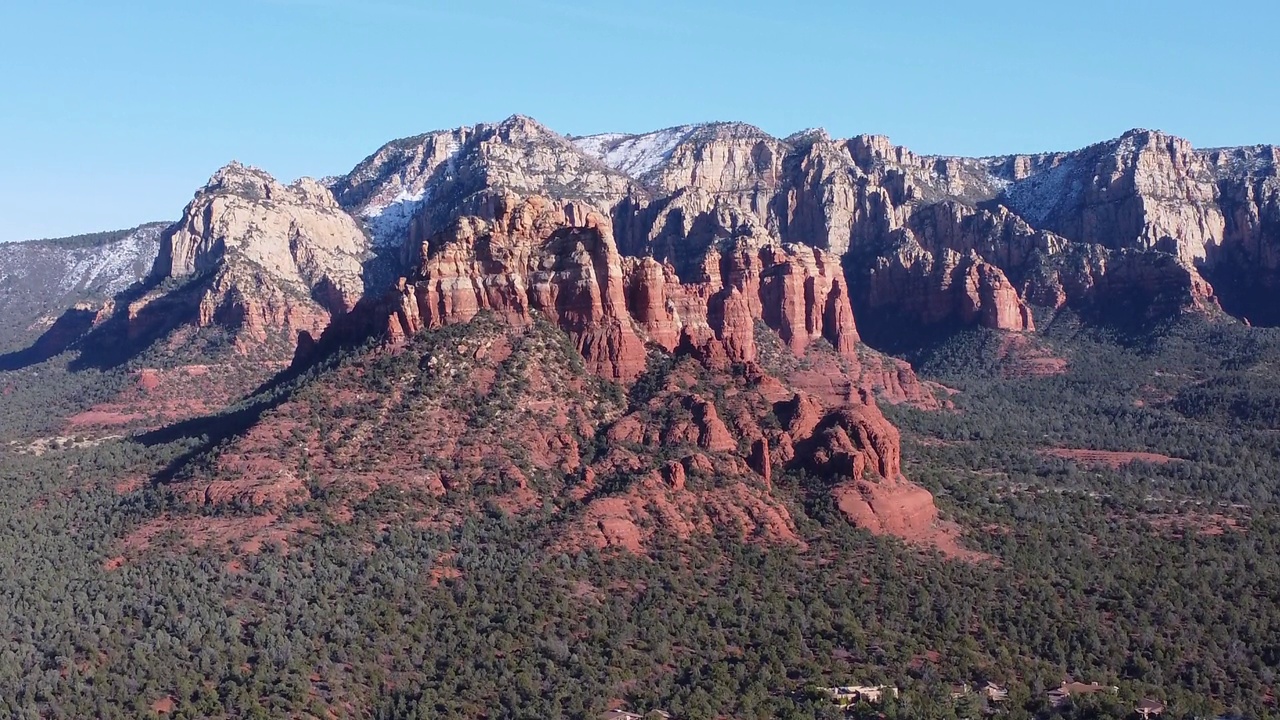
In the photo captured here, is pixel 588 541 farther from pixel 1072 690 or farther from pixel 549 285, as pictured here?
pixel 1072 690

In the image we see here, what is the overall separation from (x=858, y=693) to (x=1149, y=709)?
14.0m

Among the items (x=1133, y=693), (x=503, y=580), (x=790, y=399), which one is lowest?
(x=1133, y=693)

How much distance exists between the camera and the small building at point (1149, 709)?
65.9 metres

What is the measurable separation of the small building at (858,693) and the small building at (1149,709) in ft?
38.1

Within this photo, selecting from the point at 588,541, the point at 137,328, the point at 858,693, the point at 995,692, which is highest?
the point at 137,328

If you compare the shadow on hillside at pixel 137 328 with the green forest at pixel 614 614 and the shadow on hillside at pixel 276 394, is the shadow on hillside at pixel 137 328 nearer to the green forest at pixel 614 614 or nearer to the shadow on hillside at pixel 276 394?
the shadow on hillside at pixel 276 394

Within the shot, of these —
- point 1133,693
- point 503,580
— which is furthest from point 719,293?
point 1133,693

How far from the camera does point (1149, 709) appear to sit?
67000mm

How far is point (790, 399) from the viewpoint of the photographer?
105312mm

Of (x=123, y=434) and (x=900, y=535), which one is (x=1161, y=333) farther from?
(x=123, y=434)

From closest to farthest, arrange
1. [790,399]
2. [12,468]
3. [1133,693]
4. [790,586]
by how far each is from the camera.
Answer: [1133,693] → [790,586] → [790,399] → [12,468]

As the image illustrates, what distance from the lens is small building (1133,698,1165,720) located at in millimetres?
65875

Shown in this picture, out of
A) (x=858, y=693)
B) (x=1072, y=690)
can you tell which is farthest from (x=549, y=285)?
(x=1072, y=690)

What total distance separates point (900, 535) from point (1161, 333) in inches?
4545
